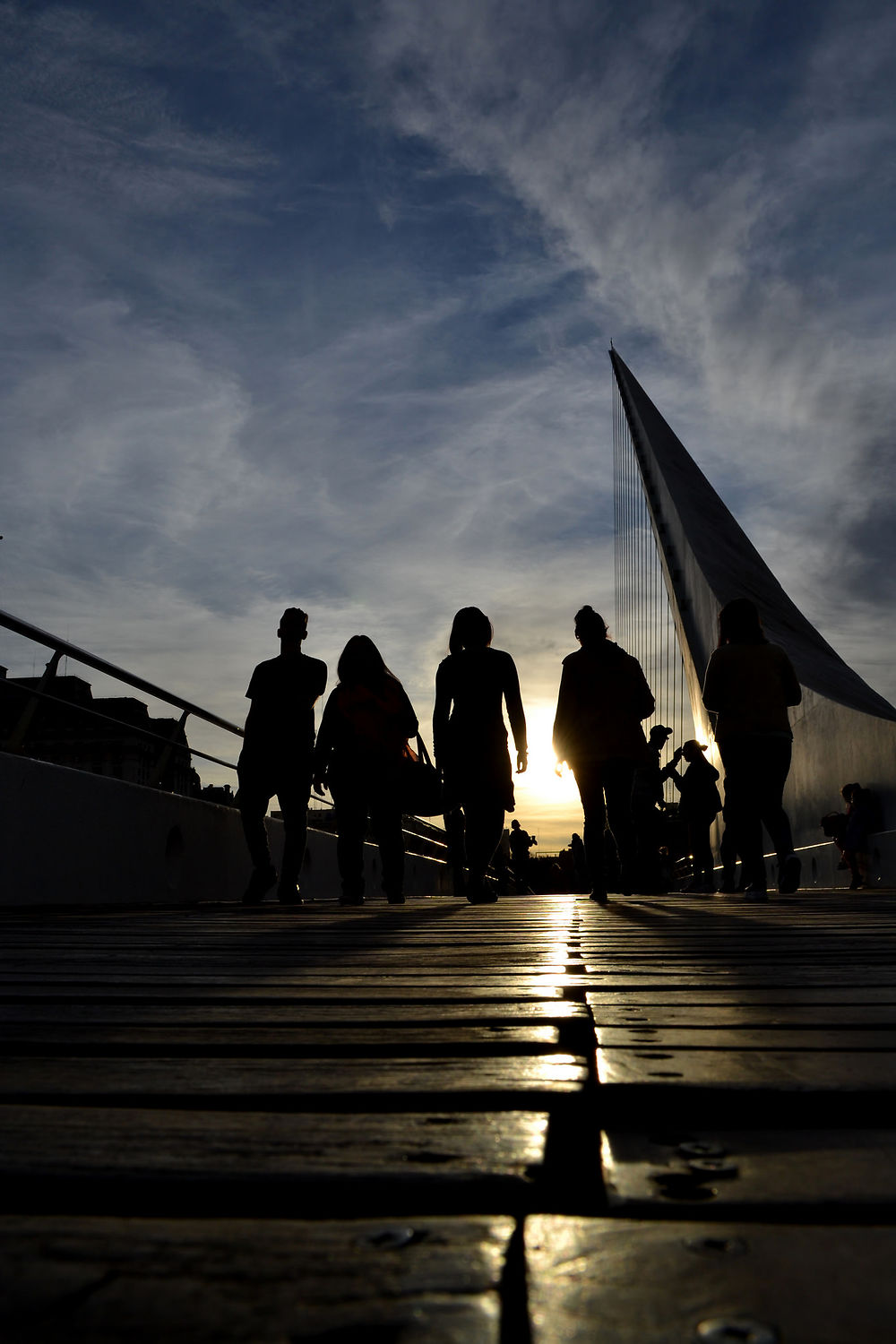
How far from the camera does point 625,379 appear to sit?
3494cm

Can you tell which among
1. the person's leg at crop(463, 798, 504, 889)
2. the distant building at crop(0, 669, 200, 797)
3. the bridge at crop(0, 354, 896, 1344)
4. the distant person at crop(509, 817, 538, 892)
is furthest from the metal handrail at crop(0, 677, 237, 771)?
the distant person at crop(509, 817, 538, 892)

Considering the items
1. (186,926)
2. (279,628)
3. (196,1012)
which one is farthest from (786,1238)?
(279,628)

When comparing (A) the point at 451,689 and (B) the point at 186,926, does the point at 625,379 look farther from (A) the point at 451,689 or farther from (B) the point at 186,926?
(B) the point at 186,926

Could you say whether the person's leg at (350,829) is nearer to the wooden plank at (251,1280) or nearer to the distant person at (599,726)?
the distant person at (599,726)

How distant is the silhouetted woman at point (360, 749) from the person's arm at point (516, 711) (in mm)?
950

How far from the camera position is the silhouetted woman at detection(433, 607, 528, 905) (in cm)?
634

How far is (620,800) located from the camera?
641cm

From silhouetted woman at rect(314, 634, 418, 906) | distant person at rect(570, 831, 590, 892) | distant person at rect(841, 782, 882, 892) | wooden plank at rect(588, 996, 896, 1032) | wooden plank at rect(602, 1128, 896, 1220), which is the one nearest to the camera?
wooden plank at rect(602, 1128, 896, 1220)

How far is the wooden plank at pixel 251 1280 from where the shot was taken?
49cm

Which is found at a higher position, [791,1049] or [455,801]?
[455,801]

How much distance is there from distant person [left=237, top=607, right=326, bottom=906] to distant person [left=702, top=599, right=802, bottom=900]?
8.37 feet

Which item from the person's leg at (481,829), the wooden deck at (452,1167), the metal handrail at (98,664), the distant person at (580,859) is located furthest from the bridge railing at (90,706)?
the distant person at (580,859)

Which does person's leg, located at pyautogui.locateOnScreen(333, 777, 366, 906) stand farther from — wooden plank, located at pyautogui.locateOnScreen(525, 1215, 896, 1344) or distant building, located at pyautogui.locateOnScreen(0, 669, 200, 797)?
wooden plank, located at pyautogui.locateOnScreen(525, 1215, 896, 1344)

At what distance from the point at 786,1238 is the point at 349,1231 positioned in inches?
9.3
